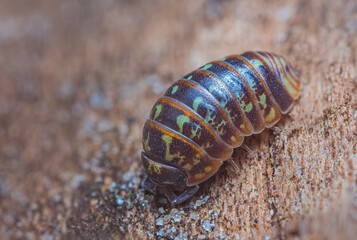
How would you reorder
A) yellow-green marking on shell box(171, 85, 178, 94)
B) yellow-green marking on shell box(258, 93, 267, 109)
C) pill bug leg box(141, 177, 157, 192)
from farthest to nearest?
pill bug leg box(141, 177, 157, 192), yellow-green marking on shell box(258, 93, 267, 109), yellow-green marking on shell box(171, 85, 178, 94)

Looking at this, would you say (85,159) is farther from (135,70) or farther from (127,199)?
(135,70)

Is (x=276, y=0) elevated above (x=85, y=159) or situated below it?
above

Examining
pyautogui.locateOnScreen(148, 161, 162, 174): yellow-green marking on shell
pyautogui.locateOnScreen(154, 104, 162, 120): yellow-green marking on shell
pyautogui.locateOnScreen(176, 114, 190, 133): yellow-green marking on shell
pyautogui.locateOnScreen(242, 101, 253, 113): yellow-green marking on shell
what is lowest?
pyautogui.locateOnScreen(148, 161, 162, 174): yellow-green marking on shell

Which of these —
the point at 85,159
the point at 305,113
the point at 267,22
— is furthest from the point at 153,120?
the point at 267,22

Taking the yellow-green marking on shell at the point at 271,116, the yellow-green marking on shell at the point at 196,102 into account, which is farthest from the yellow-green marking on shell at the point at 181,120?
the yellow-green marking on shell at the point at 271,116

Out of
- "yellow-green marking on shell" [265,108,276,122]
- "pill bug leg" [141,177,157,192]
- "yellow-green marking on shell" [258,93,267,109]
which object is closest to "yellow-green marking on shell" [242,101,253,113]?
"yellow-green marking on shell" [258,93,267,109]

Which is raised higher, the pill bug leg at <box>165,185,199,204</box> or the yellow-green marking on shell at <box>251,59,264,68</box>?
the yellow-green marking on shell at <box>251,59,264,68</box>

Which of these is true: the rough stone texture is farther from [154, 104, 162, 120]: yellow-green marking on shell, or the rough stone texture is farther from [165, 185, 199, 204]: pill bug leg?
[154, 104, 162, 120]: yellow-green marking on shell
